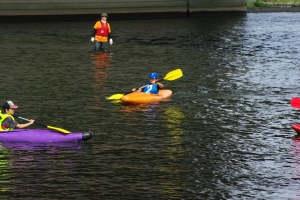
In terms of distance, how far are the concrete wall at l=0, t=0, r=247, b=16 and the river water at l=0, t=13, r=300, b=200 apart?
41.0 feet

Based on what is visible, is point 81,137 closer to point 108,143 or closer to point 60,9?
point 108,143

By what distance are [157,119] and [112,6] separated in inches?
1610

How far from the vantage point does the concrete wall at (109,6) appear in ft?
201

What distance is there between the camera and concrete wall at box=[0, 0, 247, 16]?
61.4 meters

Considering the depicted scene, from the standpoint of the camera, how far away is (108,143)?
856 inches

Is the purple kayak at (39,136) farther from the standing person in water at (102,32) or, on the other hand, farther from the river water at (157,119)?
the standing person in water at (102,32)

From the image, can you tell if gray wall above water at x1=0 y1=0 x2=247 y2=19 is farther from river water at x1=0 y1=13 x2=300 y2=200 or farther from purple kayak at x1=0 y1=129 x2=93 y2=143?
purple kayak at x1=0 y1=129 x2=93 y2=143

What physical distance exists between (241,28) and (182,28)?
466 cm

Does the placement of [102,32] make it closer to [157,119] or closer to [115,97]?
[115,97]

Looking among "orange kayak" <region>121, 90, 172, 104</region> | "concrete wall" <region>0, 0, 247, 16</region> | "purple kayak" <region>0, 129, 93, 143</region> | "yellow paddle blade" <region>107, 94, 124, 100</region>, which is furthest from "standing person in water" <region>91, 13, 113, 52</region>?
"concrete wall" <region>0, 0, 247, 16</region>

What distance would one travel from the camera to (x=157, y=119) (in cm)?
2514

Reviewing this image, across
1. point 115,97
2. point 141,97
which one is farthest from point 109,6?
point 141,97

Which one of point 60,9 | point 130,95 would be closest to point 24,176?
point 130,95

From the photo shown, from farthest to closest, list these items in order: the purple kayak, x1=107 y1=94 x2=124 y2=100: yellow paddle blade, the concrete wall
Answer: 1. the concrete wall
2. x1=107 y1=94 x2=124 y2=100: yellow paddle blade
3. the purple kayak
